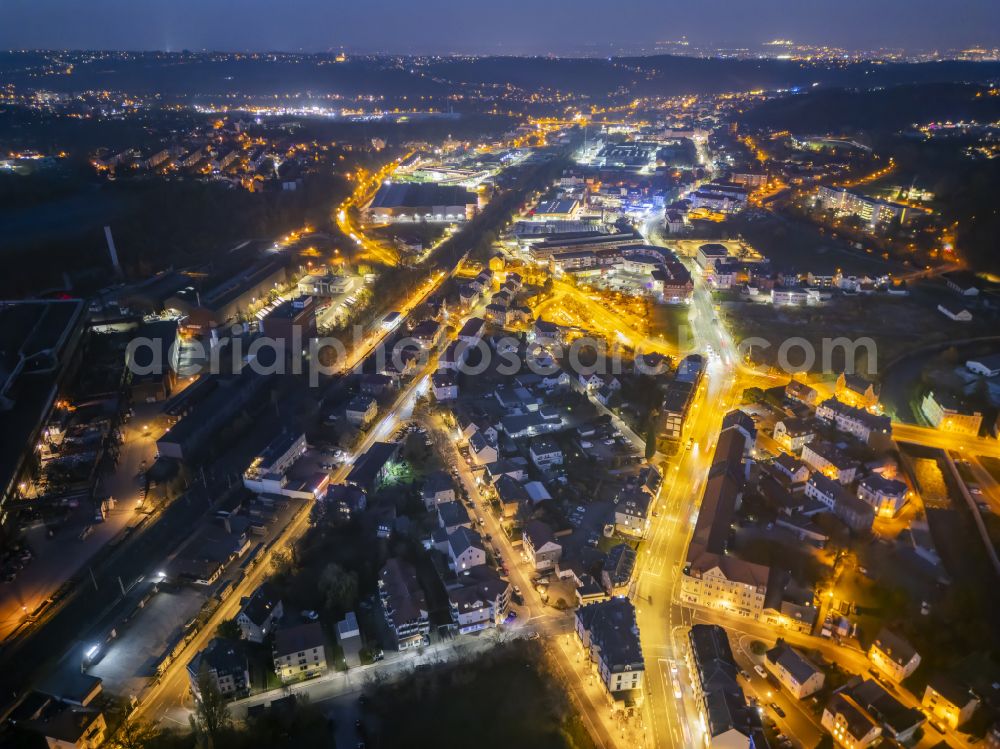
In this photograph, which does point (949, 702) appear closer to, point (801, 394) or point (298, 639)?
point (801, 394)

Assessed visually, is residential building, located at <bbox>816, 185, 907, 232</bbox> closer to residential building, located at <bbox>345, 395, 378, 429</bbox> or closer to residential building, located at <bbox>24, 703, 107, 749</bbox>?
residential building, located at <bbox>345, 395, 378, 429</bbox>

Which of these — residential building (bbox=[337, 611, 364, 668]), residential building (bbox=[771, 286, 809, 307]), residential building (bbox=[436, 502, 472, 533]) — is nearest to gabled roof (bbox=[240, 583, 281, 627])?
residential building (bbox=[337, 611, 364, 668])

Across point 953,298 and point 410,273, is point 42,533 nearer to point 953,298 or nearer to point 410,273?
point 410,273

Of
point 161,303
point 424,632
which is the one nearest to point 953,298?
point 424,632

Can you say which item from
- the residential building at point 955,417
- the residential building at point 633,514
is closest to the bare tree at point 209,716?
the residential building at point 633,514

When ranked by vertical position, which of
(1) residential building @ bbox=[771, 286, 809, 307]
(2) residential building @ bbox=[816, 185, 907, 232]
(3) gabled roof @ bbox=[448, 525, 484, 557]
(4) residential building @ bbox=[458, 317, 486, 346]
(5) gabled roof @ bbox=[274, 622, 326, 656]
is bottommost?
(5) gabled roof @ bbox=[274, 622, 326, 656]

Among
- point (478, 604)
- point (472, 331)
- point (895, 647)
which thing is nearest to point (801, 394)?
point (895, 647)
